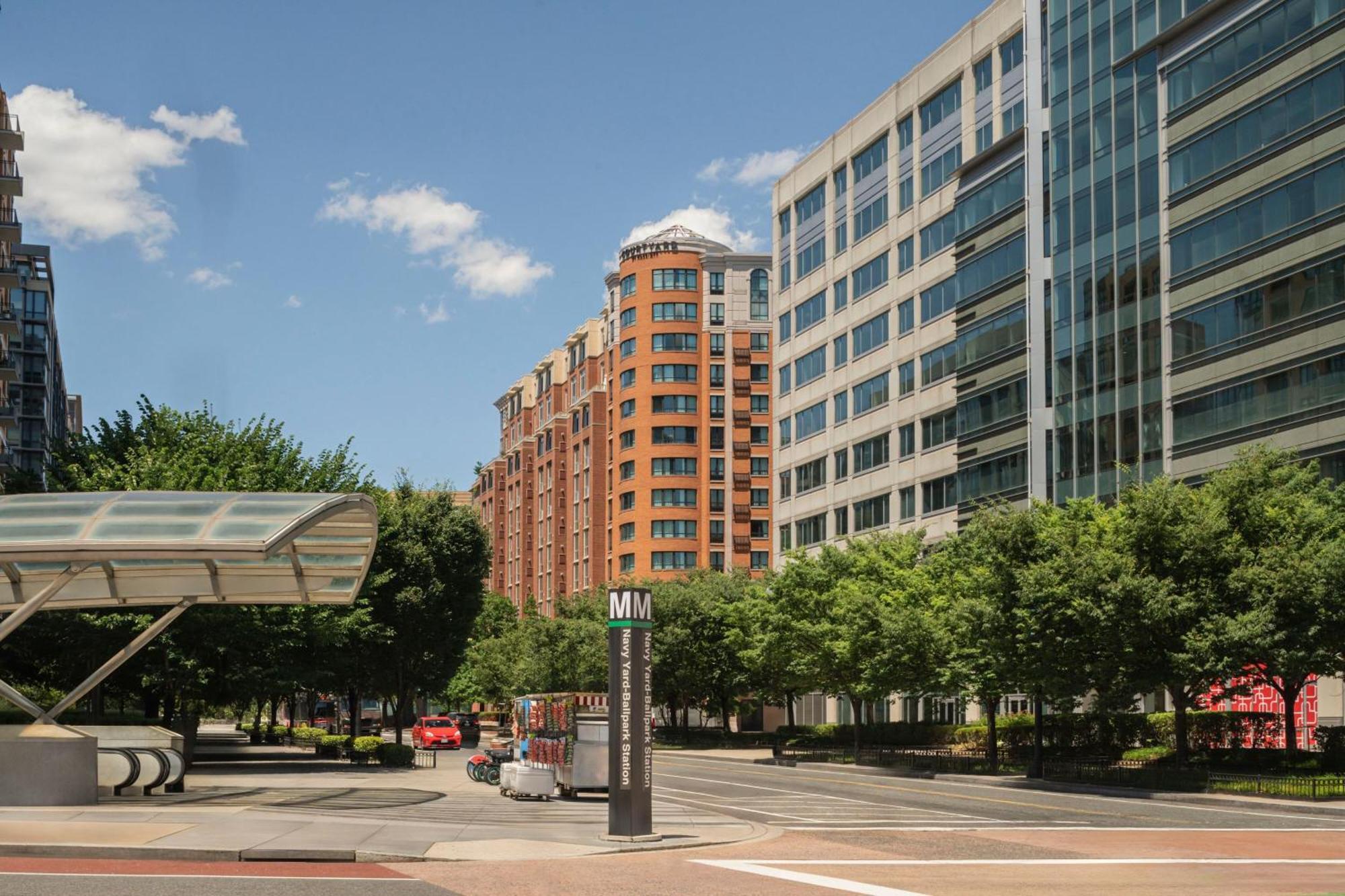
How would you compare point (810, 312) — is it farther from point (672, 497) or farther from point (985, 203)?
point (672, 497)

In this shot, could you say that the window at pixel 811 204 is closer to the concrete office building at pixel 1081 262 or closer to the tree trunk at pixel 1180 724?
the concrete office building at pixel 1081 262

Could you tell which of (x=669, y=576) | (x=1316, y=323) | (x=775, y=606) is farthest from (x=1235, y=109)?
(x=669, y=576)

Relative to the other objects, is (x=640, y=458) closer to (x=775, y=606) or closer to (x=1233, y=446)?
(x=775, y=606)

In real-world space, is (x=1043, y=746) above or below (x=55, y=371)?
below

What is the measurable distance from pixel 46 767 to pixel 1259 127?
4749 cm

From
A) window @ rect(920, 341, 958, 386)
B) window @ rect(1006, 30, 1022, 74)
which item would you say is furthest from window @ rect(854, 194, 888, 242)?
window @ rect(1006, 30, 1022, 74)

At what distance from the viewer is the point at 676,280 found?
141625 mm

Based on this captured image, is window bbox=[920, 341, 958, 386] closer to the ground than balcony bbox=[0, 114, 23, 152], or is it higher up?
closer to the ground

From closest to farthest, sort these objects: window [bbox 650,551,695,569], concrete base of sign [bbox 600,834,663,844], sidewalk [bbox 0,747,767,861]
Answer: sidewalk [bbox 0,747,767,861] < concrete base of sign [bbox 600,834,663,844] < window [bbox 650,551,695,569]

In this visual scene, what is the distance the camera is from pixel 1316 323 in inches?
2073

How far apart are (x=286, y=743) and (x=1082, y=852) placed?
63.6 m

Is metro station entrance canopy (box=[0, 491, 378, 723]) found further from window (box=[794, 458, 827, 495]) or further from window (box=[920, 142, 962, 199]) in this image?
window (box=[794, 458, 827, 495])

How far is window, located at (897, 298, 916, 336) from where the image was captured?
84.6 m

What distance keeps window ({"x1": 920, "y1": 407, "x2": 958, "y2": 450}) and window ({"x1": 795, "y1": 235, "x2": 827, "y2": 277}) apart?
19367 millimetres
